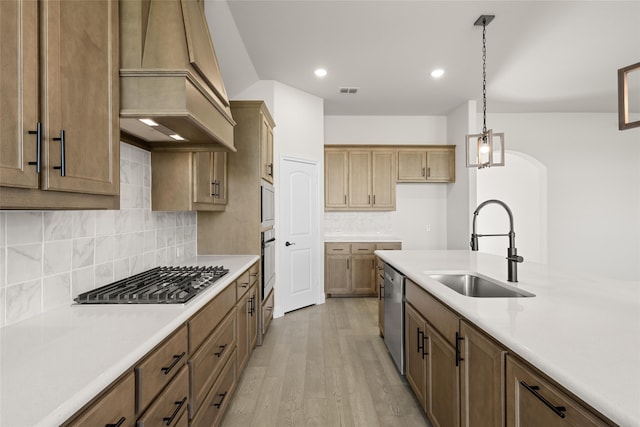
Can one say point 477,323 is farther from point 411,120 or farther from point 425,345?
point 411,120

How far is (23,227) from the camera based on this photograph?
1361 mm

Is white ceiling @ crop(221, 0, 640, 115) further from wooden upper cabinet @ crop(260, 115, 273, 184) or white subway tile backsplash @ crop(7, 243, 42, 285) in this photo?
white subway tile backsplash @ crop(7, 243, 42, 285)

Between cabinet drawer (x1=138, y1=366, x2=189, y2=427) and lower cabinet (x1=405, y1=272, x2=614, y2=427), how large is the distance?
1.21 m

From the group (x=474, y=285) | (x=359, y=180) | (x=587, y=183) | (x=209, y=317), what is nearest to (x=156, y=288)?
(x=209, y=317)

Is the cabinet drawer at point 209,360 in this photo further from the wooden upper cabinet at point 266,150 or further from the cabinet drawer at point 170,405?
the wooden upper cabinet at point 266,150

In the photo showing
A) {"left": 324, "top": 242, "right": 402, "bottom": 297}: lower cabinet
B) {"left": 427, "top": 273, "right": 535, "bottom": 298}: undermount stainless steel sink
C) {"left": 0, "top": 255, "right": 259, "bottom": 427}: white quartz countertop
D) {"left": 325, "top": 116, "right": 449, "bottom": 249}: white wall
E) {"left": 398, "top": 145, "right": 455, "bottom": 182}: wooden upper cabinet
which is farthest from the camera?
{"left": 325, "top": 116, "right": 449, "bottom": 249}: white wall

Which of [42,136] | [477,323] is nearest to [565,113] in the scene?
[477,323]

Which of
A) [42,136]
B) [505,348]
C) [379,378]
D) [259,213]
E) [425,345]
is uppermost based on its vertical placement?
[42,136]

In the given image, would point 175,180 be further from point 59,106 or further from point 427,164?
point 427,164

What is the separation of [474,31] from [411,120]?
274 cm

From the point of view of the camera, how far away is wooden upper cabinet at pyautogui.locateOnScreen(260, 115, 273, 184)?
3.43 metres

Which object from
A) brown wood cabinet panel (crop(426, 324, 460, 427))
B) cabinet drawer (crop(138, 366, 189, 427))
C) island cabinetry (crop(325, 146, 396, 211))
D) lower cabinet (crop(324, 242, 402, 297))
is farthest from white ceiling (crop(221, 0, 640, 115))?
cabinet drawer (crop(138, 366, 189, 427))

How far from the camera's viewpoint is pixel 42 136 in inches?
39.4

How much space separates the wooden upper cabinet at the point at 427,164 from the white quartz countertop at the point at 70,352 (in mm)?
4641
